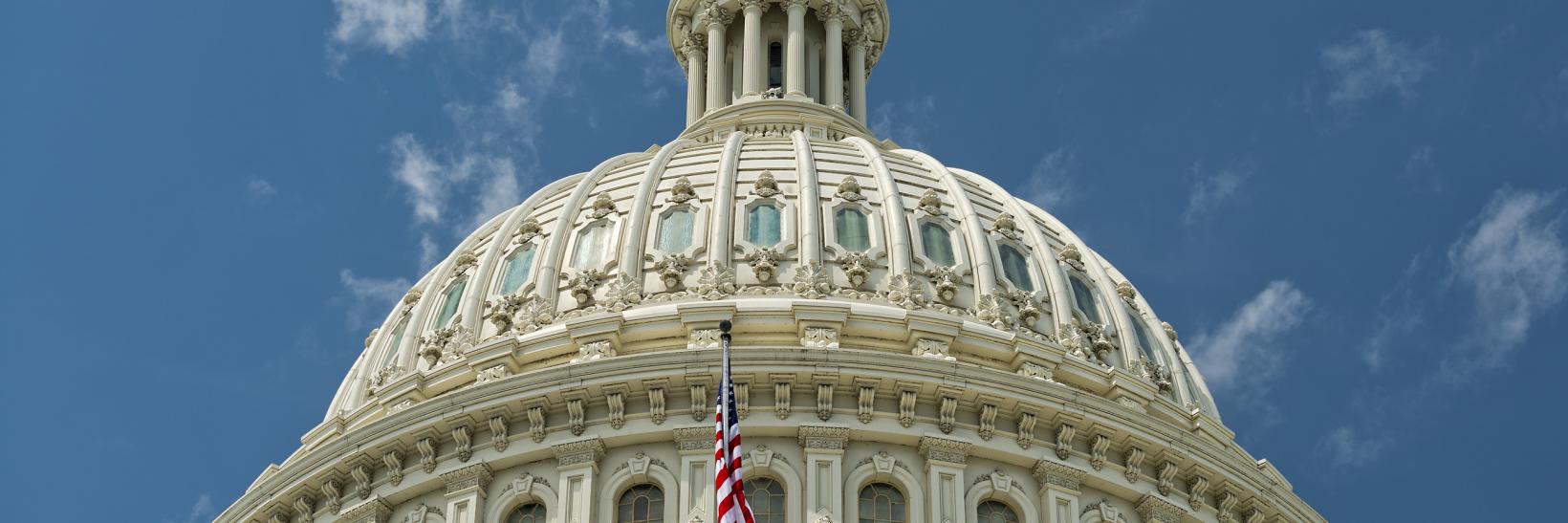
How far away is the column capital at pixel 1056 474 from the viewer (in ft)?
193

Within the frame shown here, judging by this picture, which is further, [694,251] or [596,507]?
[694,251]

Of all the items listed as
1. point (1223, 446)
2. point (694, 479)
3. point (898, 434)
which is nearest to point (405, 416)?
point (694, 479)

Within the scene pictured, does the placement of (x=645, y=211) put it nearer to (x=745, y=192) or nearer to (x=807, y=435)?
(x=745, y=192)

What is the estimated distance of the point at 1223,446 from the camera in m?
64.9

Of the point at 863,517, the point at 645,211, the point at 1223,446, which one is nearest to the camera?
the point at 863,517

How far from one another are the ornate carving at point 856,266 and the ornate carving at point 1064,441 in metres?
7.44

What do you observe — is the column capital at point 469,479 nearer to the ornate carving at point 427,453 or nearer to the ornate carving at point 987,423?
the ornate carving at point 427,453

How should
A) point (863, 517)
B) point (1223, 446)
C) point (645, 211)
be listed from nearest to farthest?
point (863, 517) < point (1223, 446) < point (645, 211)

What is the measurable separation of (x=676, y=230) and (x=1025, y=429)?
1268 centimetres

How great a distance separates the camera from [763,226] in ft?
222

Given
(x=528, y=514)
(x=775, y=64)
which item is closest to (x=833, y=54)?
(x=775, y=64)

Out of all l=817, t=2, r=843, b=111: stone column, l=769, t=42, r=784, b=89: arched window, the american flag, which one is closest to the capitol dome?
the american flag

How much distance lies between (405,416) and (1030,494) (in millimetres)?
14174

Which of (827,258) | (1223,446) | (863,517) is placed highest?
(827,258)
